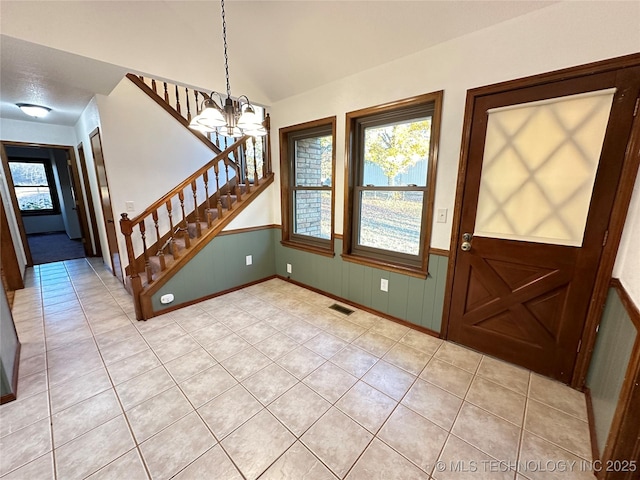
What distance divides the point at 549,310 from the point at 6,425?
3506 mm

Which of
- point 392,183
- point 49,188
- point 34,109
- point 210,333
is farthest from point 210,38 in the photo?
point 49,188

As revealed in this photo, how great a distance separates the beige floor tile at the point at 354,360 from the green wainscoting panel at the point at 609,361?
4.13 feet

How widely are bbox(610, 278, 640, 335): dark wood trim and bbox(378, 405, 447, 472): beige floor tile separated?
1070 mm

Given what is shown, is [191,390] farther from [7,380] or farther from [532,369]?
[532,369]

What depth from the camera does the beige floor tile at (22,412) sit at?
146cm

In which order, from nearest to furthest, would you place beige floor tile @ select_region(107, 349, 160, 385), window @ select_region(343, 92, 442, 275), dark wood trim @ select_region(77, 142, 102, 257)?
beige floor tile @ select_region(107, 349, 160, 385) → window @ select_region(343, 92, 442, 275) → dark wood trim @ select_region(77, 142, 102, 257)

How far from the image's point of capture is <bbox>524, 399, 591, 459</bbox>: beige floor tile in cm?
138

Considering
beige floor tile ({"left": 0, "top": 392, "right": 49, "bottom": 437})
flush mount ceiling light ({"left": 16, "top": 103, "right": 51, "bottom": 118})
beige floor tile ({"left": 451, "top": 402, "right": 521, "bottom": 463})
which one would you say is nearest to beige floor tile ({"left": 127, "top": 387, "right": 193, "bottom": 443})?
beige floor tile ({"left": 0, "top": 392, "right": 49, "bottom": 437})

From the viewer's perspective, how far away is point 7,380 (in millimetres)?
1619

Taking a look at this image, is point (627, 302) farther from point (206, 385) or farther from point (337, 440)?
point (206, 385)

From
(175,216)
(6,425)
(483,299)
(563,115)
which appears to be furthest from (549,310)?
(175,216)

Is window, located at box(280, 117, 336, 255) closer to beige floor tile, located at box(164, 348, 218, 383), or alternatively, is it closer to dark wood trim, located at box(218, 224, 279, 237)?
dark wood trim, located at box(218, 224, 279, 237)

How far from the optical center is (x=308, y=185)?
3330 mm

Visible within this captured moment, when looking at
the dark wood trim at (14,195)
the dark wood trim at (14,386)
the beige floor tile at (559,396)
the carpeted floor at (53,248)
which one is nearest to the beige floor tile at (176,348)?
the dark wood trim at (14,386)
